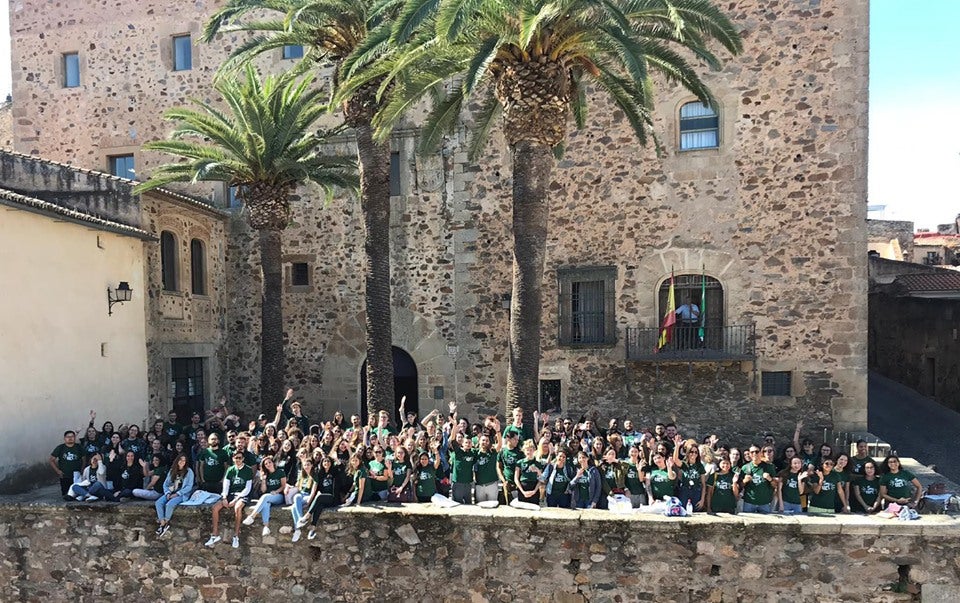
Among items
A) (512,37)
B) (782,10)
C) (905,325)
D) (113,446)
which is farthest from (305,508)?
(905,325)

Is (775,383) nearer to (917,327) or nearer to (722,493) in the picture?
(722,493)

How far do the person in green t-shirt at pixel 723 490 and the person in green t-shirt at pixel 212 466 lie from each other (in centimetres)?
711


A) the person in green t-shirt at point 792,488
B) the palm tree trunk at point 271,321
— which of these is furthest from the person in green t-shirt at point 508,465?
the palm tree trunk at point 271,321

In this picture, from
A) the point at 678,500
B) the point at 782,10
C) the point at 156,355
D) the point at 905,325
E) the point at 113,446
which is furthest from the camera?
the point at 905,325

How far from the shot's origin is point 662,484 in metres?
9.66

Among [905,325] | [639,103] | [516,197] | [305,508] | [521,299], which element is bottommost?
[305,508]

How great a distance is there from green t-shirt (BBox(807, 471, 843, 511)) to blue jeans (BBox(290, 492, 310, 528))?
6915 millimetres

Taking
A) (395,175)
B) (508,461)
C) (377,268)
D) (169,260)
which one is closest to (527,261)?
(508,461)

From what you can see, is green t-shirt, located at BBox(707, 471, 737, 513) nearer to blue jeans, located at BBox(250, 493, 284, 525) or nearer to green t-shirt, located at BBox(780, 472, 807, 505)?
green t-shirt, located at BBox(780, 472, 807, 505)

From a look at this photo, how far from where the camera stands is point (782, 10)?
15.3 metres

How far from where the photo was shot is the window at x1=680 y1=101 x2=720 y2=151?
51.9 ft

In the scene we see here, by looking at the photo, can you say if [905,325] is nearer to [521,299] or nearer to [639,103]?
[639,103]

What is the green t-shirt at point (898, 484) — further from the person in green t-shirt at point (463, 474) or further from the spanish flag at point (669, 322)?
the spanish flag at point (669, 322)

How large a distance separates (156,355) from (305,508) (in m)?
7.99
